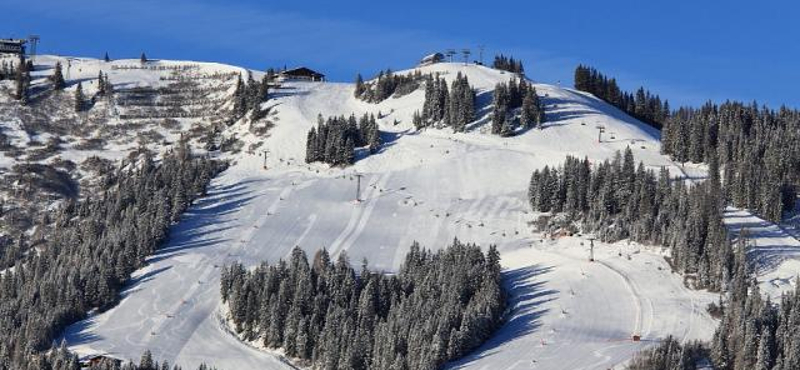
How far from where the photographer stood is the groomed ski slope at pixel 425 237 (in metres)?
114

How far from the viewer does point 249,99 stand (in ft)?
639

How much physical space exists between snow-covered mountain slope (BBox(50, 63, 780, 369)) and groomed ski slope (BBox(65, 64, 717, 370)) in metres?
0.23

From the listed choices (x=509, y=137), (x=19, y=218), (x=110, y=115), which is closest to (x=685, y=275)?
(x=509, y=137)

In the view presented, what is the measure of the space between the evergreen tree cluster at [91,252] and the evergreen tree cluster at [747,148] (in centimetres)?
6348

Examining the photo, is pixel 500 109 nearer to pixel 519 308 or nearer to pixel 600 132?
pixel 600 132

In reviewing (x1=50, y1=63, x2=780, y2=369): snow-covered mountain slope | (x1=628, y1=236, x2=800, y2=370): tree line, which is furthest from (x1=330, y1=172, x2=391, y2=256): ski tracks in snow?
(x1=628, y1=236, x2=800, y2=370): tree line

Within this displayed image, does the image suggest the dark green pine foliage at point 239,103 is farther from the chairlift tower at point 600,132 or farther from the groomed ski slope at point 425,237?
the chairlift tower at point 600,132

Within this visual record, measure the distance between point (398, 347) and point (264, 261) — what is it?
26505 mm

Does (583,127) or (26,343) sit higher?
(583,127)

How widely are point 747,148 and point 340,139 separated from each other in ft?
180

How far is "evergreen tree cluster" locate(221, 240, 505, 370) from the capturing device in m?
112

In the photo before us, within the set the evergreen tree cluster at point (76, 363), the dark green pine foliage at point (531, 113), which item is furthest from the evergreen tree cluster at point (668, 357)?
the dark green pine foliage at point (531, 113)

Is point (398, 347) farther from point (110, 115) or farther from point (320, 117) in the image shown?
point (110, 115)

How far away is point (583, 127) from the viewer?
176375mm
